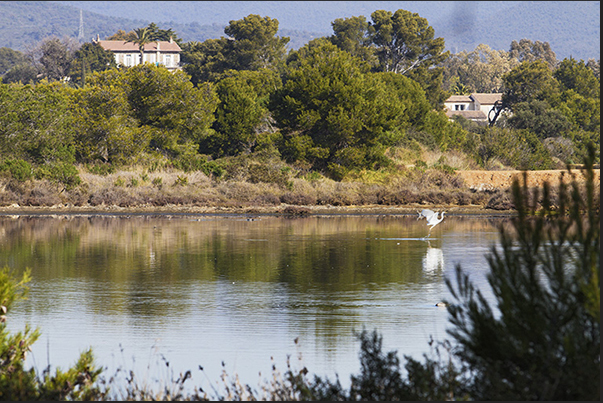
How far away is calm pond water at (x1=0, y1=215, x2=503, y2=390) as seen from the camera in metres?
10.3

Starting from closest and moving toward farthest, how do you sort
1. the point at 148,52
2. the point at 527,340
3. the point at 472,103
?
the point at 527,340
the point at 472,103
the point at 148,52

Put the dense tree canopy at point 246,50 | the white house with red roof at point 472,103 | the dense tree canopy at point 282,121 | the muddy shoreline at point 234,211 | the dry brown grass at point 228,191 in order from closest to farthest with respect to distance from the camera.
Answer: the muddy shoreline at point 234,211 → the dry brown grass at point 228,191 → the dense tree canopy at point 282,121 → the dense tree canopy at point 246,50 → the white house with red roof at point 472,103

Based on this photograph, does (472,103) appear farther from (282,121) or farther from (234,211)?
(234,211)

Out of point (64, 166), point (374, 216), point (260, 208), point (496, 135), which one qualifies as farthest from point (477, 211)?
point (64, 166)

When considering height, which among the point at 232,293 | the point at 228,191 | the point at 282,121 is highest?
the point at 282,121

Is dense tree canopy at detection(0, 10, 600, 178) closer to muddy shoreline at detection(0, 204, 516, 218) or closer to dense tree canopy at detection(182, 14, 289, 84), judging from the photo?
muddy shoreline at detection(0, 204, 516, 218)

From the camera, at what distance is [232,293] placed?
49.2 feet

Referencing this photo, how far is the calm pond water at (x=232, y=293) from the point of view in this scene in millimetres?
10312

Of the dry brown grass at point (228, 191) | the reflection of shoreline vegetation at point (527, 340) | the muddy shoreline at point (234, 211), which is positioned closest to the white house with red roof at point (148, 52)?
the dry brown grass at point (228, 191)

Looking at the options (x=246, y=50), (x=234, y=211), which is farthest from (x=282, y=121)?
(x=246, y=50)

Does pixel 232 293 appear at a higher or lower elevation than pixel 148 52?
lower

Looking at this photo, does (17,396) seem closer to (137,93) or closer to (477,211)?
(477,211)

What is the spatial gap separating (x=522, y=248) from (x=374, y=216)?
92.9 ft

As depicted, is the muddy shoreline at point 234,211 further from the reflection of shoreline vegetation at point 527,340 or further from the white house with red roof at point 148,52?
the white house with red roof at point 148,52
